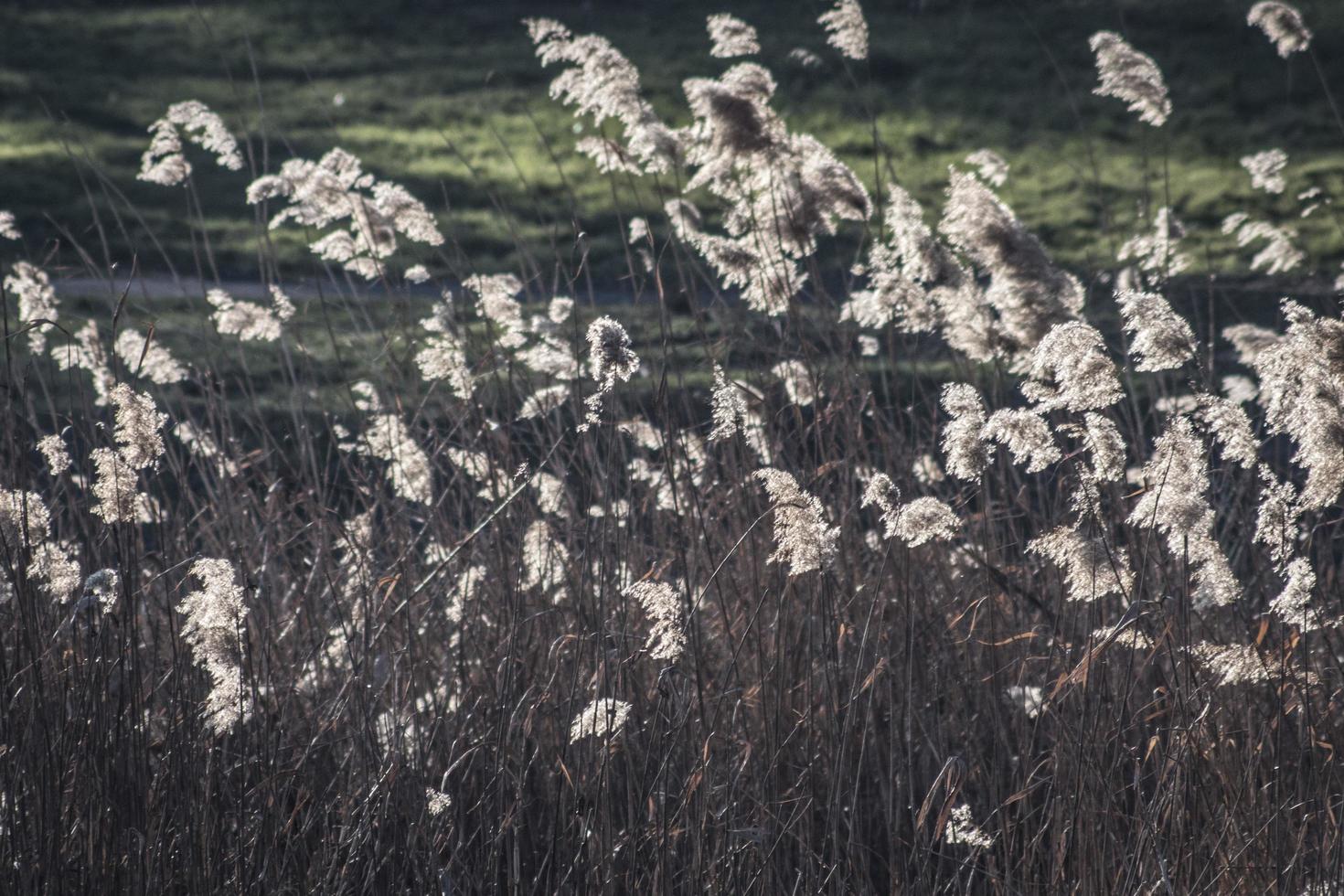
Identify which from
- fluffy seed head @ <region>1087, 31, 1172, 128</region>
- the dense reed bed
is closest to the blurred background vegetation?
the dense reed bed

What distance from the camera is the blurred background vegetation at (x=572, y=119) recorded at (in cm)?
1077

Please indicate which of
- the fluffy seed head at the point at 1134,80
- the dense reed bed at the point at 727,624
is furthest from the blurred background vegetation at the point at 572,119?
the fluffy seed head at the point at 1134,80

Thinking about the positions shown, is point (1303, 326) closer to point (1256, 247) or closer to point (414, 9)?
point (1256, 247)

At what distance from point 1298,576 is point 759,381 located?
136cm

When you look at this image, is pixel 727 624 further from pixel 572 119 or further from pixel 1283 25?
pixel 572 119

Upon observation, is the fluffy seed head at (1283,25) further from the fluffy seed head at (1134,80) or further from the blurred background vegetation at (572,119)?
the blurred background vegetation at (572,119)

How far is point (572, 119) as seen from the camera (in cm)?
1279

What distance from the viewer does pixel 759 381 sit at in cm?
314

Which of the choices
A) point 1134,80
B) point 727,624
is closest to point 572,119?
point 1134,80

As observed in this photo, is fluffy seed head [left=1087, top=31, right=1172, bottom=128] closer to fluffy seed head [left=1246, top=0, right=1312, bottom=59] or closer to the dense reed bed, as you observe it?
the dense reed bed

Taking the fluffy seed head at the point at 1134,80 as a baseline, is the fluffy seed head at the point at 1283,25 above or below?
above

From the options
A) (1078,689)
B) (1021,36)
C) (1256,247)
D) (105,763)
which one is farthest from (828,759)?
(1021,36)

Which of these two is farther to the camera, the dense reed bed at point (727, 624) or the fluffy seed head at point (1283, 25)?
the fluffy seed head at point (1283, 25)

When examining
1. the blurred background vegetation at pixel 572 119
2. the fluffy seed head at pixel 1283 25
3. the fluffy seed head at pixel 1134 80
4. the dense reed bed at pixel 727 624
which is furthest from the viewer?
the blurred background vegetation at pixel 572 119
